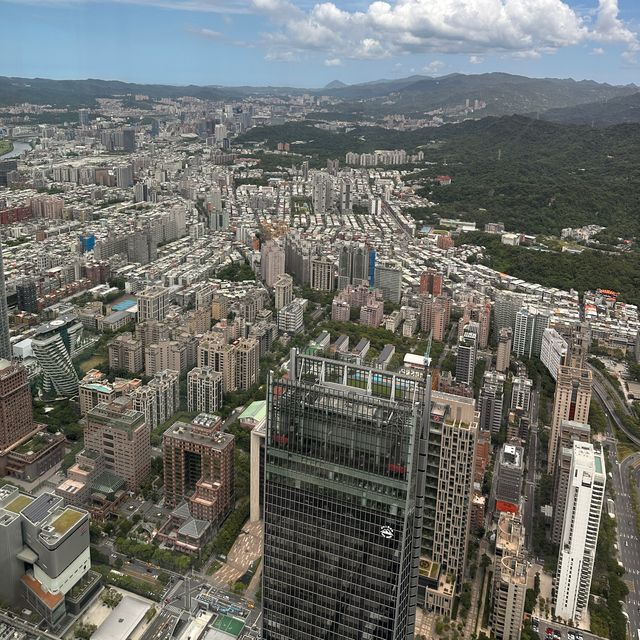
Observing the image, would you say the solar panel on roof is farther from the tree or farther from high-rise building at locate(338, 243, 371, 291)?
high-rise building at locate(338, 243, 371, 291)

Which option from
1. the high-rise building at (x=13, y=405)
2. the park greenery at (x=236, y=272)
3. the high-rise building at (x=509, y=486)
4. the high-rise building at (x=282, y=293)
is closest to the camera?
the high-rise building at (x=509, y=486)

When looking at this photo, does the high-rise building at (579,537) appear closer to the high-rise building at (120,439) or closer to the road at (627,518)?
the road at (627,518)

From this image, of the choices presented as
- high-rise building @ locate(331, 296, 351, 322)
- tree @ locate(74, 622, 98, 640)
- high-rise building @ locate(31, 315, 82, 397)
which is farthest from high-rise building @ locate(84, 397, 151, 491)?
high-rise building @ locate(331, 296, 351, 322)

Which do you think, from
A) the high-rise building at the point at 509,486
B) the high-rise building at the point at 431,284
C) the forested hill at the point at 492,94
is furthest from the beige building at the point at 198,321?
the forested hill at the point at 492,94

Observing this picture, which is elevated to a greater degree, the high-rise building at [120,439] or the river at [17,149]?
the river at [17,149]

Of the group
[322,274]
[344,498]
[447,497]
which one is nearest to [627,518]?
[447,497]

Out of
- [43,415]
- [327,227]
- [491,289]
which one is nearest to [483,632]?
[43,415]
